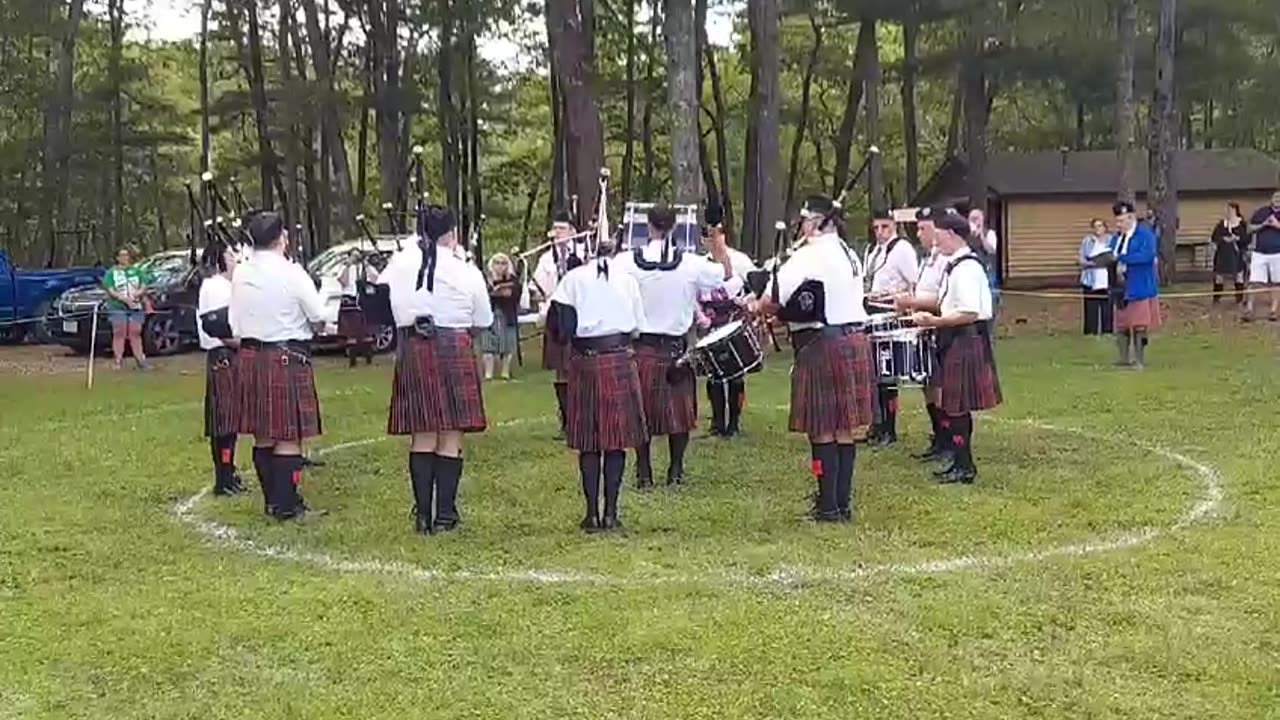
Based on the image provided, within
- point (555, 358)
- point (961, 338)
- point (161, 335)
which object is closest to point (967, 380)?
point (961, 338)

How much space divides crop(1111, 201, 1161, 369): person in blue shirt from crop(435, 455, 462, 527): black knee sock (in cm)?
740

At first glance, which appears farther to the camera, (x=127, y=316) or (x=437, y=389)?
(x=127, y=316)

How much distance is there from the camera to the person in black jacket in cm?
1862

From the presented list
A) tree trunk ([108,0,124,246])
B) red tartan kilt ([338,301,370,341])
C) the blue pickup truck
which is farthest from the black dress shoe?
tree trunk ([108,0,124,246])

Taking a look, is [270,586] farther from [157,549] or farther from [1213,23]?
[1213,23]

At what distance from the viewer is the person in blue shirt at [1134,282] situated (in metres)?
12.5

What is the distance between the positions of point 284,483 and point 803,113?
25.5 metres

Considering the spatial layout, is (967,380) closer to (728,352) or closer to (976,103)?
(728,352)

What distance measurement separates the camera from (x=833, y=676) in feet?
15.1

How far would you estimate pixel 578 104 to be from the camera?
49.6 ft

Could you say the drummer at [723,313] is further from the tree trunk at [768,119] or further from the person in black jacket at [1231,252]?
the person in black jacket at [1231,252]

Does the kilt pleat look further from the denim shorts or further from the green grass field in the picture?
the denim shorts

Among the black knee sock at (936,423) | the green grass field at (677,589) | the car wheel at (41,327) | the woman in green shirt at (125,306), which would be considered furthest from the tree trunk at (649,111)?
the green grass field at (677,589)

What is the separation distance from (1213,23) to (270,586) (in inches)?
883
